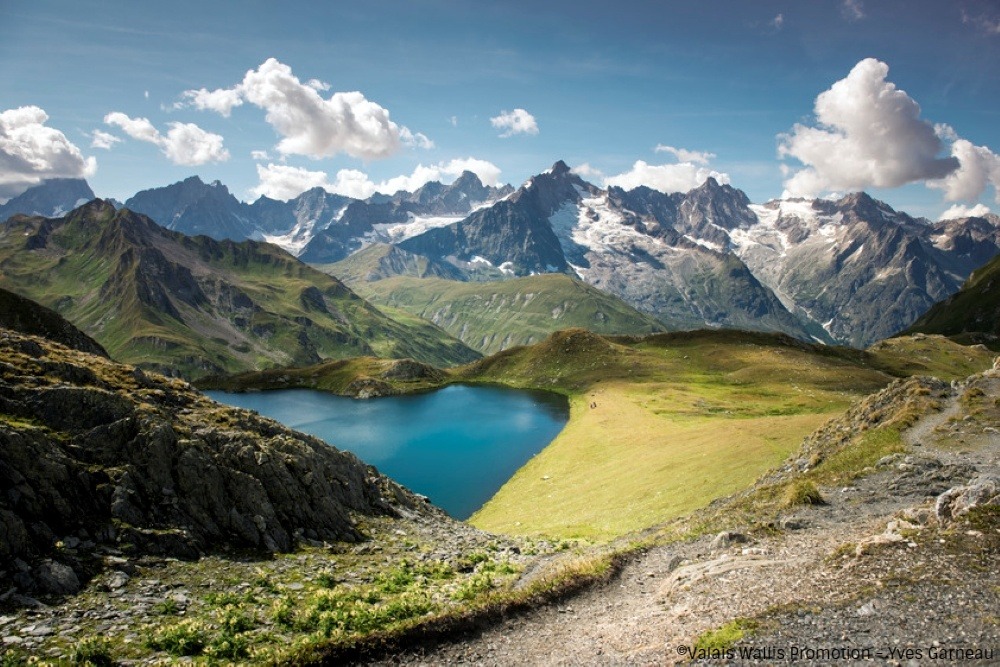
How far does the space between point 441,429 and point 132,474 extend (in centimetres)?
9862

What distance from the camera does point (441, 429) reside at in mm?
123250

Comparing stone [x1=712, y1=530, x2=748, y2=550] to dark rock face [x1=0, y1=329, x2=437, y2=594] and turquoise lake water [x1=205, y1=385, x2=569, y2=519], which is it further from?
turquoise lake water [x1=205, y1=385, x2=569, y2=519]

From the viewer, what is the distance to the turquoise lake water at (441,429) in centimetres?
8450

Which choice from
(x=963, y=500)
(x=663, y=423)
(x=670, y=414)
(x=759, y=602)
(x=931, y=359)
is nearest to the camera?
(x=759, y=602)

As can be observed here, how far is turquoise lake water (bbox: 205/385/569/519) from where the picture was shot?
84.5 m

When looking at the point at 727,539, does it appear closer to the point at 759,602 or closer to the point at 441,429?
the point at 759,602

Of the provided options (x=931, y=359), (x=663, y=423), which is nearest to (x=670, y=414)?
(x=663, y=423)

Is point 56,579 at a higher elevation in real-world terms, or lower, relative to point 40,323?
lower

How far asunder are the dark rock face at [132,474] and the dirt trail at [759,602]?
15.1 meters

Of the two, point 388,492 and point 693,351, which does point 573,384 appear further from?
point 388,492

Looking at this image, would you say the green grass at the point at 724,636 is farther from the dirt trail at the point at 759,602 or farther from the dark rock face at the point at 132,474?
the dark rock face at the point at 132,474

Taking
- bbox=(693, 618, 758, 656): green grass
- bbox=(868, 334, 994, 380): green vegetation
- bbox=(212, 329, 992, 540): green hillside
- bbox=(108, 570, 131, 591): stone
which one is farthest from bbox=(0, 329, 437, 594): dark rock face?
bbox=(868, 334, 994, 380): green vegetation

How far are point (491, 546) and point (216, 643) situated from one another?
20312mm

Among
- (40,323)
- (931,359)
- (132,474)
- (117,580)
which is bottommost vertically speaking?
(931,359)
